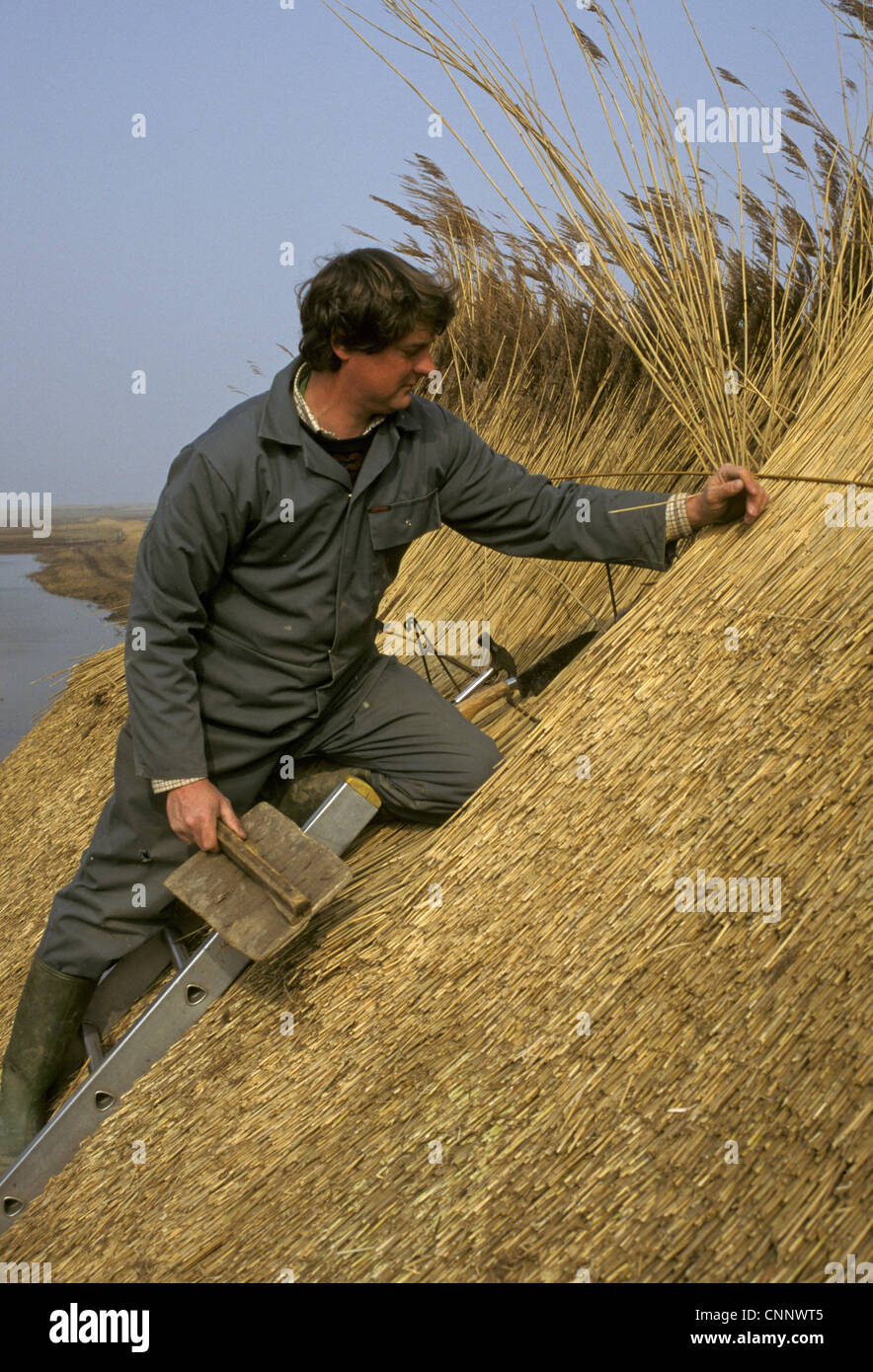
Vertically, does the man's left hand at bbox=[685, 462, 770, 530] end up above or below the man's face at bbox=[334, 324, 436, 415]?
below

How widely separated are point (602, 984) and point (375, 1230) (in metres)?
0.42

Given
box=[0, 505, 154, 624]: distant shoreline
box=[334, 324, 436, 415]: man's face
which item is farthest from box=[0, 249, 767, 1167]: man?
box=[0, 505, 154, 624]: distant shoreline

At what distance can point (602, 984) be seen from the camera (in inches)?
56.4

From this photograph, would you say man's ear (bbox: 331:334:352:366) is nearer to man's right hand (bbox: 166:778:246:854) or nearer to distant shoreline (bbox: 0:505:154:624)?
man's right hand (bbox: 166:778:246:854)

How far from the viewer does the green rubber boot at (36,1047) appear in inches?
81.1

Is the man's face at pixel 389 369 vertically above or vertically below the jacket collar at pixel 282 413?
above

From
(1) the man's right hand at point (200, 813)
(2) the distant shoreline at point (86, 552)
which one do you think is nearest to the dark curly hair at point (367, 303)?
(1) the man's right hand at point (200, 813)

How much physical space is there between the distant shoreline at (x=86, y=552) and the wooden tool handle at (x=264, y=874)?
3.28m

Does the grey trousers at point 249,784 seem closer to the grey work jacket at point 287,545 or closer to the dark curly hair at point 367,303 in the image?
the grey work jacket at point 287,545

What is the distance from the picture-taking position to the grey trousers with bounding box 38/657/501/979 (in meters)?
1.95

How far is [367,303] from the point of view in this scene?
5.54ft

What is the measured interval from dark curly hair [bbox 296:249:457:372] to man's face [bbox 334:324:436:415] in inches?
0.5

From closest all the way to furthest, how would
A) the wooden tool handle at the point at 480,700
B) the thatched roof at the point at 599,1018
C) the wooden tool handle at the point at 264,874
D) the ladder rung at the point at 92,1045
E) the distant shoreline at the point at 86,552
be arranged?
1. the thatched roof at the point at 599,1018
2. the wooden tool handle at the point at 264,874
3. the ladder rung at the point at 92,1045
4. the wooden tool handle at the point at 480,700
5. the distant shoreline at the point at 86,552

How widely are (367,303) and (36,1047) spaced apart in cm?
148
